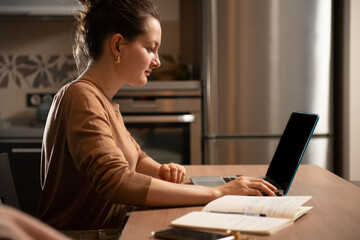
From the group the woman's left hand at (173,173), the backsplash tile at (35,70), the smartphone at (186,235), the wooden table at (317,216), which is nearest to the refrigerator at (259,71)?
the backsplash tile at (35,70)

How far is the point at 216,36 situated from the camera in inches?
121

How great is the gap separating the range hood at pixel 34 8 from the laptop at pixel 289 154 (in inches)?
85.6

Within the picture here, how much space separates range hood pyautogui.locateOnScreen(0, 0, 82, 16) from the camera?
3262 mm

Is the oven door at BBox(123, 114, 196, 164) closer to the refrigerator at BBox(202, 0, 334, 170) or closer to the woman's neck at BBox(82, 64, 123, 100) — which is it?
the refrigerator at BBox(202, 0, 334, 170)

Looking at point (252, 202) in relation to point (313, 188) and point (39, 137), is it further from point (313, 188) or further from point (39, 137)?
point (39, 137)

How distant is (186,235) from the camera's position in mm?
883

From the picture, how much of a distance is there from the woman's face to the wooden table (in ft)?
1.22

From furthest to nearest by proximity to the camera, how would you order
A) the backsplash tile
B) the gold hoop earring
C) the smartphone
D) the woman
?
the backsplash tile, the gold hoop earring, the woman, the smartphone

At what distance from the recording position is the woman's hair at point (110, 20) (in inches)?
53.4

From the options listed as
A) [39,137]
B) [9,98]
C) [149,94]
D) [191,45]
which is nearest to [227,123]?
[149,94]

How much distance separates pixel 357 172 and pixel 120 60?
222cm

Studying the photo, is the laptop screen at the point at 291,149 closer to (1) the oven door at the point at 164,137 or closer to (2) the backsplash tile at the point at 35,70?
(1) the oven door at the point at 164,137

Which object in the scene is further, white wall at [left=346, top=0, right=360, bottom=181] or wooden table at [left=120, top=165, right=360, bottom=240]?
white wall at [left=346, top=0, right=360, bottom=181]

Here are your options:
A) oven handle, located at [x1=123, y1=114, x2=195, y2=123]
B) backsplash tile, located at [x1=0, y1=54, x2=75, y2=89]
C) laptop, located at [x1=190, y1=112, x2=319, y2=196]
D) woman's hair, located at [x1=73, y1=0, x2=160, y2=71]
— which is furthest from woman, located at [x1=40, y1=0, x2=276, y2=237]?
backsplash tile, located at [x1=0, y1=54, x2=75, y2=89]
